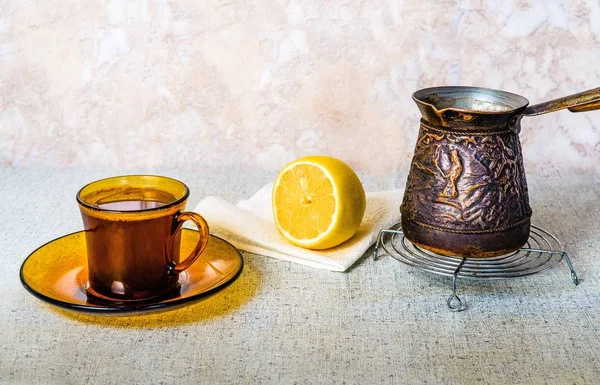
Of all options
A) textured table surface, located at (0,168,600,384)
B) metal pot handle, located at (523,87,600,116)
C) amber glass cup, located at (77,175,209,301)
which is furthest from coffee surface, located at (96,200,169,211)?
metal pot handle, located at (523,87,600,116)

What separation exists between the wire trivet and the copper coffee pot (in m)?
0.03

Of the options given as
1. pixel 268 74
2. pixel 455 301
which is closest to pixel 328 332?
pixel 455 301

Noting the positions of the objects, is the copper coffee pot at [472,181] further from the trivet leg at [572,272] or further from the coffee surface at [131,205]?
the coffee surface at [131,205]

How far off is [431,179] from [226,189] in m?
0.47

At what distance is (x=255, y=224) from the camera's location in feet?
3.33

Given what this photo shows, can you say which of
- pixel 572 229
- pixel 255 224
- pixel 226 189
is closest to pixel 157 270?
pixel 255 224

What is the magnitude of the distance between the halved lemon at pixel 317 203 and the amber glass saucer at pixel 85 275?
0.09 metres

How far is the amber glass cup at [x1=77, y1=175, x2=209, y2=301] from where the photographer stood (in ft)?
2.59

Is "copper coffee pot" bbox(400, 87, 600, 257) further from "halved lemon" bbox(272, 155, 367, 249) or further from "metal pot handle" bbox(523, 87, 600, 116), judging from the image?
"halved lemon" bbox(272, 155, 367, 249)

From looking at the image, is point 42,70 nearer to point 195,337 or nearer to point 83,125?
point 83,125

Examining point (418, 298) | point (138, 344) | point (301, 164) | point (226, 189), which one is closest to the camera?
point (138, 344)

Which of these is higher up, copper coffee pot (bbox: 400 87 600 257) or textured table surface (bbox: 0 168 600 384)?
copper coffee pot (bbox: 400 87 600 257)

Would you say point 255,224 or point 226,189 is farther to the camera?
point 226,189

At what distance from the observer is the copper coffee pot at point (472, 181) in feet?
2.70
